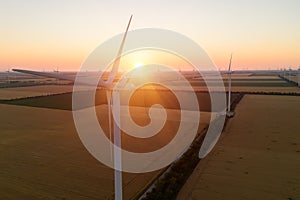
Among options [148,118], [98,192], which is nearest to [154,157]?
[98,192]

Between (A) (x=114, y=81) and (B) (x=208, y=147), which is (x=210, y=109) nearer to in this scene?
(B) (x=208, y=147)

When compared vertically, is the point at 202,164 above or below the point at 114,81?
below

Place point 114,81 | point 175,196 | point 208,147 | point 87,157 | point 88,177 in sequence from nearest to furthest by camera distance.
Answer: point 114,81
point 175,196
point 88,177
point 87,157
point 208,147

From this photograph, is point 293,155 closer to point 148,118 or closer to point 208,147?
point 208,147

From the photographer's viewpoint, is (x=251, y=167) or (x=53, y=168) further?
(x=251, y=167)

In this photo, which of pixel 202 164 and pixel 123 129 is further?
pixel 123 129

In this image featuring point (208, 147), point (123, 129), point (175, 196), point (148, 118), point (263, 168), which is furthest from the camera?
point (148, 118)
